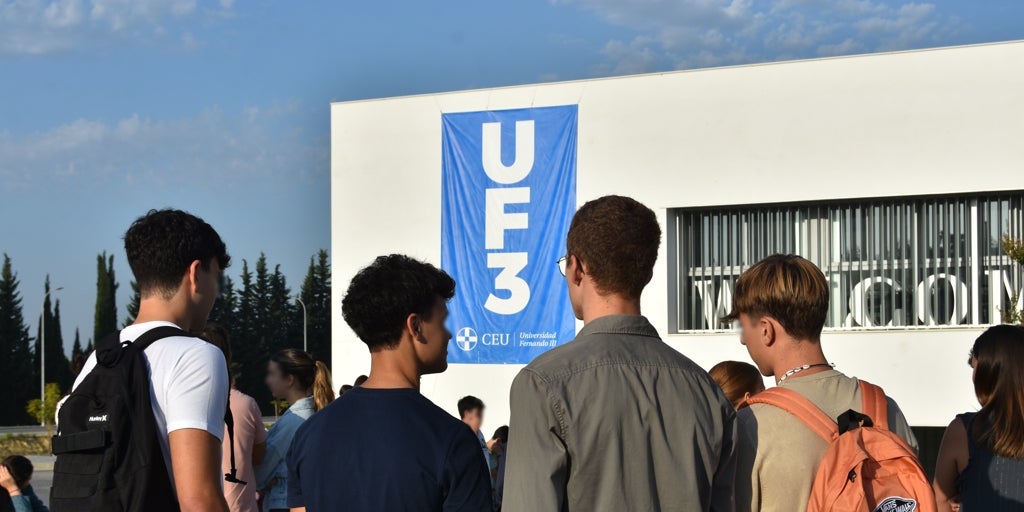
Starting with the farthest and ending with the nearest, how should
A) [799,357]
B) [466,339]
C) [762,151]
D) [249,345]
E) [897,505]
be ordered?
[249,345], [466,339], [762,151], [799,357], [897,505]

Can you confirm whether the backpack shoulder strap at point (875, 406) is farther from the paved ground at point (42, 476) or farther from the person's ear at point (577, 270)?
the paved ground at point (42, 476)

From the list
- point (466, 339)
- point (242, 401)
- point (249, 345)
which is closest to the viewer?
point (242, 401)

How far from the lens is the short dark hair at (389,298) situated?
3402 mm

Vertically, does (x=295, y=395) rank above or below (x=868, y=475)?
below

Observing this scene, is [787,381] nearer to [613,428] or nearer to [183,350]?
[613,428]

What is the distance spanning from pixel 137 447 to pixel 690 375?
146 centimetres

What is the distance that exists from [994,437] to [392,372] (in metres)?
2.31

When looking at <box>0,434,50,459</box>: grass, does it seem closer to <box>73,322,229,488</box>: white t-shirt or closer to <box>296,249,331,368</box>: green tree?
<box>73,322,229,488</box>: white t-shirt

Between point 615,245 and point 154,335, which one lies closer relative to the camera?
point 615,245

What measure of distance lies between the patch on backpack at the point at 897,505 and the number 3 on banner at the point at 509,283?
16776 mm

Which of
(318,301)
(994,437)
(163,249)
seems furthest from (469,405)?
(318,301)

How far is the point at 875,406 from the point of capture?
337 cm

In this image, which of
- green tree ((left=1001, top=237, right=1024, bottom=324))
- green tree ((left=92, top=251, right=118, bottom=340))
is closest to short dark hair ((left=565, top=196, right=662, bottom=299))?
green tree ((left=1001, top=237, right=1024, bottom=324))

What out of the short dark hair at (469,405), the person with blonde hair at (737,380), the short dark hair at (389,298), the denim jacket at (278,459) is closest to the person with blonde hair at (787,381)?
the short dark hair at (389,298)
